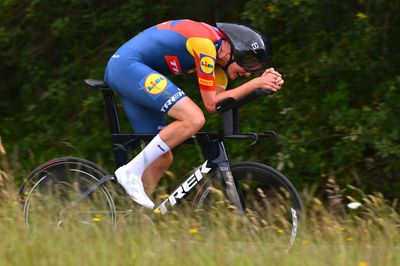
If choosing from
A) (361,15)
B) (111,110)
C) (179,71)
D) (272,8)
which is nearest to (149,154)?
(111,110)

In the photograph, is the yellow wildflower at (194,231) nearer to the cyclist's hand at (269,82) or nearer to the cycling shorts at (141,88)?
the cycling shorts at (141,88)

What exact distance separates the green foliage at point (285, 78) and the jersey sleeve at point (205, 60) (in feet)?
8.27

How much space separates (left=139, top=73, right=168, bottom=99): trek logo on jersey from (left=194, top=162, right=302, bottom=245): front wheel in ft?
2.18

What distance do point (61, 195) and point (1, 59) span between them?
4.91m

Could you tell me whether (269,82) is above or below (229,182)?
above

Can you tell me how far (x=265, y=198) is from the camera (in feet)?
19.0

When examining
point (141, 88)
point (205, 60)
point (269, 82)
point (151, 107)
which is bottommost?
point (151, 107)

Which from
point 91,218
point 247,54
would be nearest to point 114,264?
point 91,218

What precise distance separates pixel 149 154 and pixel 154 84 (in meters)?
0.43

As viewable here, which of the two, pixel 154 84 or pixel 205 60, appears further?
pixel 154 84

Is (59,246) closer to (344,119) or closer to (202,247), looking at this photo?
(202,247)

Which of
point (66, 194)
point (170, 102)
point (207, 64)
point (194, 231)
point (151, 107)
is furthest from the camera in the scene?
point (66, 194)

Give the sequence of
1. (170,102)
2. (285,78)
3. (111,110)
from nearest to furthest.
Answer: (170,102), (111,110), (285,78)

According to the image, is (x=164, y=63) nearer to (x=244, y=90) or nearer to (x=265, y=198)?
(x=244, y=90)
